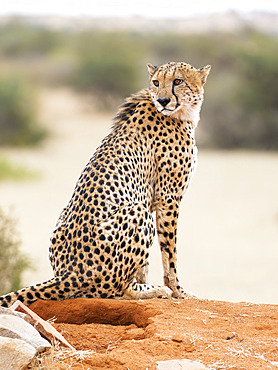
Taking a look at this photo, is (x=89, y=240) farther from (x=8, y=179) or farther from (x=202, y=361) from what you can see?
(x=8, y=179)

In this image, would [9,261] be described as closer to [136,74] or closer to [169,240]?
[169,240]

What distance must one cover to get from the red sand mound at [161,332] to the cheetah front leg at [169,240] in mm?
192

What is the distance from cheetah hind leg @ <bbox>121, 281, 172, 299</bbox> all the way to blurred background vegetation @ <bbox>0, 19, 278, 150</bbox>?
19930 millimetres

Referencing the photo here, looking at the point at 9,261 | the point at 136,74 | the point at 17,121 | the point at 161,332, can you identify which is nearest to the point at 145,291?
the point at 161,332

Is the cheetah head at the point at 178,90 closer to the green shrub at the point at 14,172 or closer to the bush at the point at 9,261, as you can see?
the bush at the point at 9,261

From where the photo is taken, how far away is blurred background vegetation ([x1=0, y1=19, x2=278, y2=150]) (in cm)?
2472

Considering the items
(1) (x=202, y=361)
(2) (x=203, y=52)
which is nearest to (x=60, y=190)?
(1) (x=202, y=361)

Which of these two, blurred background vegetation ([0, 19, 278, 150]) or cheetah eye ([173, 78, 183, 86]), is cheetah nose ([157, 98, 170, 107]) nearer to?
cheetah eye ([173, 78, 183, 86])

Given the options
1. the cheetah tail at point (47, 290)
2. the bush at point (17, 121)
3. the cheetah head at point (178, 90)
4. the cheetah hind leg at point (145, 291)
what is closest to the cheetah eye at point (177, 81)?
the cheetah head at point (178, 90)

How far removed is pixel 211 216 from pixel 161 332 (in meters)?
12.5

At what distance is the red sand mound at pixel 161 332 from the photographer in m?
3.30

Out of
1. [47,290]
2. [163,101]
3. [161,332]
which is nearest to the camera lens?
[161,332]

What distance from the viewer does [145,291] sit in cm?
437

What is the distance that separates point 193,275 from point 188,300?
716 cm
